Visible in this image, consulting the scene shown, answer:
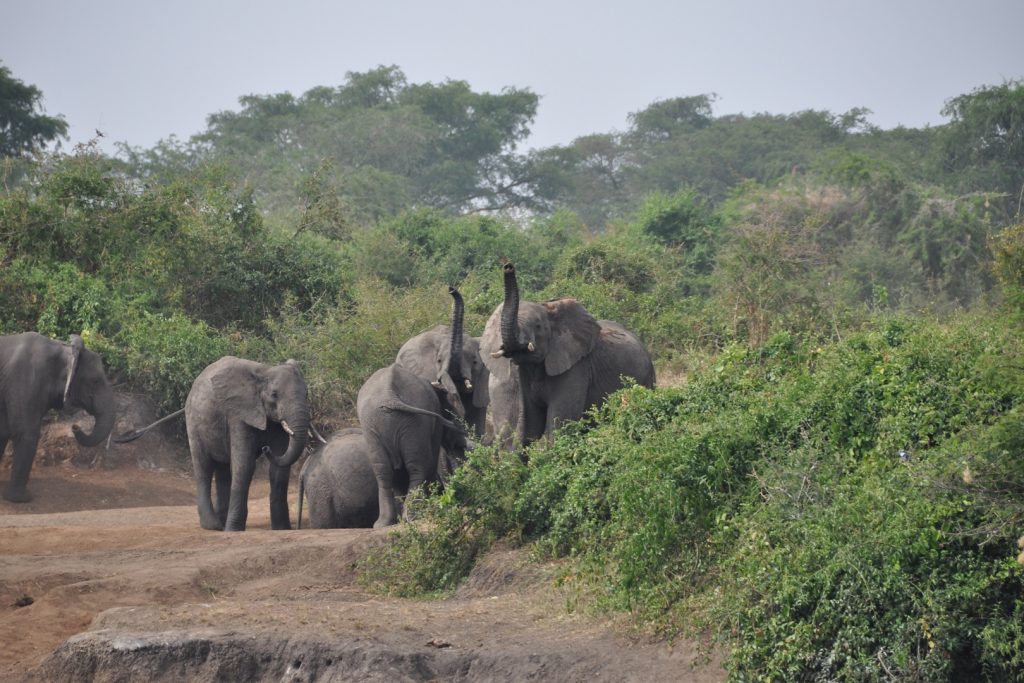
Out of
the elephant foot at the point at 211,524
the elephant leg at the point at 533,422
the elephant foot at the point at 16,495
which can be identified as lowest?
the elephant foot at the point at 211,524

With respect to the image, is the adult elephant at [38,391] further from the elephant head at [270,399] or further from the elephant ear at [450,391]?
the elephant ear at [450,391]

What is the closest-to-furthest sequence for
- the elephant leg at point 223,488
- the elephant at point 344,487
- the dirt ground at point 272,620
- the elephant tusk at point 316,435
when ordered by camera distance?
the dirt ground at point 272,620
the elephant at point 344,487
the elephant tusk at point 316,435
the elephant leg at point 223,488

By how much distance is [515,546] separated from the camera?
9.62m

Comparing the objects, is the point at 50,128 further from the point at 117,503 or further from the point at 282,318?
the point at 117,503

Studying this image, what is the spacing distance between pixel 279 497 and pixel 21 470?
352cm

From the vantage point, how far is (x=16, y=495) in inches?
587

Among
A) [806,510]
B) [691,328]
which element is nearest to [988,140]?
[691,328]

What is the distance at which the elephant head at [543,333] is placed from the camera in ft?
35.3

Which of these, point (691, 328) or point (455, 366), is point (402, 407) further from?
point (691, 328)

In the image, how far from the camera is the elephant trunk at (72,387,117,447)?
51.7 feet

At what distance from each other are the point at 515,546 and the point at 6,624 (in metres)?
3.37

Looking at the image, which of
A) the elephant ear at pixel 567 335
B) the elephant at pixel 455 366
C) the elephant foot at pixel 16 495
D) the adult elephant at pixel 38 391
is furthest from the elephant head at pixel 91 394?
the elephant ear at pixel 567 335

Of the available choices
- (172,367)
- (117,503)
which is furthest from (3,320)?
(117,503)

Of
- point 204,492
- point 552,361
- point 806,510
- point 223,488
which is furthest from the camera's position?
point 223,488
